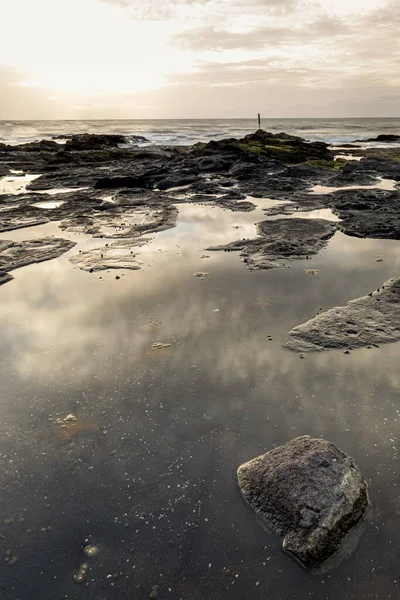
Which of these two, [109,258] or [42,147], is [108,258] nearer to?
[109,258]

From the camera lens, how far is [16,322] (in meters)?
7.57

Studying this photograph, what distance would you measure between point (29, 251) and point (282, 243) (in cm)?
752

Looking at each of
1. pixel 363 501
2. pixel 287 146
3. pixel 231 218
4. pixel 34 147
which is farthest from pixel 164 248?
pixel 34 147

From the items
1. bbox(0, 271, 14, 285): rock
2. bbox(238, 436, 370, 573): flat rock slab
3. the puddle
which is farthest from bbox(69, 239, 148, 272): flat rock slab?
the puddle

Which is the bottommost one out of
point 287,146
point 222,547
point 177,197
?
point 222,547

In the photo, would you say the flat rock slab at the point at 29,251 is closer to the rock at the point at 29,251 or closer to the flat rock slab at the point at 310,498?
the rock at the point at 29,251

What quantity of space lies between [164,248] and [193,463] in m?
8.42

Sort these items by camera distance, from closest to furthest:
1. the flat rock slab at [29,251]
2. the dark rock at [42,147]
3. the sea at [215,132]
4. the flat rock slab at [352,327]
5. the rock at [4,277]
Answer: the flat rock slab at [352,327] → the rock at [4,277] → the flat rock slab at [29,251] → the dark rock at [42,147] → the sea at [215,132]

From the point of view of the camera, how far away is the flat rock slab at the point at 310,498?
3.49 m

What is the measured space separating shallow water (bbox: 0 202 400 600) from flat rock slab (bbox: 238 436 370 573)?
131mm

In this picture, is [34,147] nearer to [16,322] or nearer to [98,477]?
[16,322]

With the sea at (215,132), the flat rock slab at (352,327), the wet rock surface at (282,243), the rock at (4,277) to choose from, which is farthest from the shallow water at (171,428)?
the sea at (215,132)

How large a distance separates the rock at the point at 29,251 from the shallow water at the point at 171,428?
6.65 ft

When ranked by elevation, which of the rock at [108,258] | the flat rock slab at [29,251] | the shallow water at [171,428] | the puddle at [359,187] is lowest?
the shallow water at [171,428]
